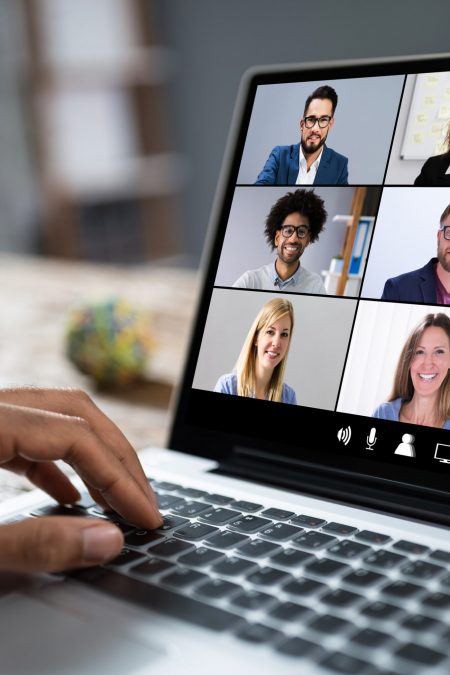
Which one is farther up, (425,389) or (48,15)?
(48,15)

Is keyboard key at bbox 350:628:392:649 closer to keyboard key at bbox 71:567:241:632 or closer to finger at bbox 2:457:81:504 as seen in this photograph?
keyboard key at bbox 71:567:241:632

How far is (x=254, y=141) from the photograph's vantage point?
0.64 metres

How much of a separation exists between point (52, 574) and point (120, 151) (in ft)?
12.2

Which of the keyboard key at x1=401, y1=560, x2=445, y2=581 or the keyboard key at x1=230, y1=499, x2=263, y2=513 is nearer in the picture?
the keyboard key at x1=401, y1=560, x2=445, y2=581

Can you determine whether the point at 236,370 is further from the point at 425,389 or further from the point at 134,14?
the point at 134,14

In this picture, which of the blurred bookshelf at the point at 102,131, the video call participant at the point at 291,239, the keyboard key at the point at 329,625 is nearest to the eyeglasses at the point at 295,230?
the video call participant at the point at 291,239

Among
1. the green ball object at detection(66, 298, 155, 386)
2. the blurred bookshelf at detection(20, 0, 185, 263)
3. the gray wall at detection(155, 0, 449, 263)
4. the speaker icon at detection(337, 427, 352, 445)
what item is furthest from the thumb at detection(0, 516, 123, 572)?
the blurred bookshelf at detection(20, 0, 185, 263)

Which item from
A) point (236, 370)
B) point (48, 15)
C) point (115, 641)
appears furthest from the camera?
point (48, 15)

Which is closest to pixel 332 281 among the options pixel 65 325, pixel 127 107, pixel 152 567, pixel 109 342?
pixel 152 567

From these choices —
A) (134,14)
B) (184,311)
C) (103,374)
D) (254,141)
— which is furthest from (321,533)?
(134,14)

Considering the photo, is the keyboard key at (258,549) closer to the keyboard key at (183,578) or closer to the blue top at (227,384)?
the keyboard key at (183,578)

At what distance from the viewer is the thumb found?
40 cm

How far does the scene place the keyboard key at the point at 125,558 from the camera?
451 millimetres

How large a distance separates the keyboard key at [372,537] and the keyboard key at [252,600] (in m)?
0.10
